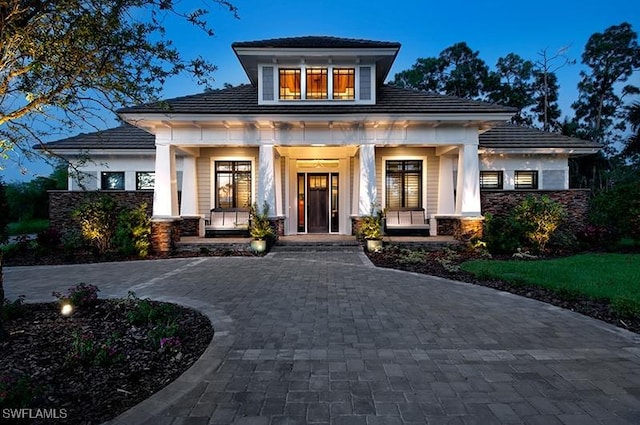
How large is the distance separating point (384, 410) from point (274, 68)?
13.3m

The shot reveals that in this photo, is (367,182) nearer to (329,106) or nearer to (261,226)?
(329,106)

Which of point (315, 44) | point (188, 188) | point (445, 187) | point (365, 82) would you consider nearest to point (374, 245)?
point (445, 187)

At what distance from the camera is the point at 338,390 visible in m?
3.12

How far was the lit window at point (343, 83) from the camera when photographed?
13.9m

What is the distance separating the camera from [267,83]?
1363 centimetres

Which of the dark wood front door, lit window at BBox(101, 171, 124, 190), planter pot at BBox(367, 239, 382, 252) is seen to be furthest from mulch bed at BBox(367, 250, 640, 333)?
lit window at BBox(101, 171, 124, 190)

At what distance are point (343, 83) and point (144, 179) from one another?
9813 mm

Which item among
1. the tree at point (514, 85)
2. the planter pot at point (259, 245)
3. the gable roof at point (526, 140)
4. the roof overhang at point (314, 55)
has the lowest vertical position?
the planter pot at point (259, 245)

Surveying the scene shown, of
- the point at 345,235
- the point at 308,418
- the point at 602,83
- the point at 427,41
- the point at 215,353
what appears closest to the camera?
the point at 308,418

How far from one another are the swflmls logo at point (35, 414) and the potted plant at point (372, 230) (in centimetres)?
964

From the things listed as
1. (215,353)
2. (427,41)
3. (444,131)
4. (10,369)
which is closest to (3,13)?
(10,369)

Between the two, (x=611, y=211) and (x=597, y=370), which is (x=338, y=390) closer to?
(x=597, y=370)

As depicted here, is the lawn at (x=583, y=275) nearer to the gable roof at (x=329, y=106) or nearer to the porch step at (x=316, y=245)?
the porch step at (x=316, y=245)

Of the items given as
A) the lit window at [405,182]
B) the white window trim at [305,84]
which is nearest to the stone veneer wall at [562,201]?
the lit window at [405,182]
